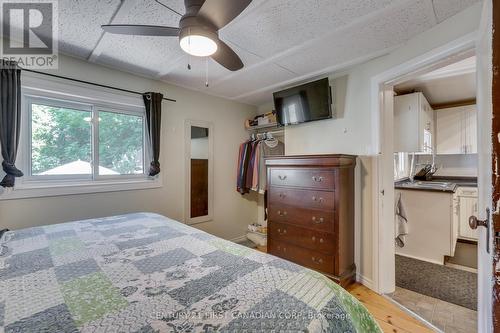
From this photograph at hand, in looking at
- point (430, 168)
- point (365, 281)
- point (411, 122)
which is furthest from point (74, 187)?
point (430, 168)

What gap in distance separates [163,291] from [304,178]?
1770 mm

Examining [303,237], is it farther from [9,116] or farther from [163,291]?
[9,116]

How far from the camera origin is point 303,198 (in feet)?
7.57

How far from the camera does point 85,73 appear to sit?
7.21ft

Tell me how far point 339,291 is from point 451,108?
172 inches

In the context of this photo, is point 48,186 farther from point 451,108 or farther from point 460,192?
point 451,108

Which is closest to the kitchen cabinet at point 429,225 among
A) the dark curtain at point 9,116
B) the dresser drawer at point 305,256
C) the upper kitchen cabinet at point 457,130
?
the upper kitchen cabinet at point 457,130

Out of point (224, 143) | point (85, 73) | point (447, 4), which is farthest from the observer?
point (224, 143)

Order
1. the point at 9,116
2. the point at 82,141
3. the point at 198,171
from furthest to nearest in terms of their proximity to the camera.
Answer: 1. the point at 198,171
2. the point at 82,141
3. the point at 9,116

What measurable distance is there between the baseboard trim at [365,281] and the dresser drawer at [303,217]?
0.68 meters

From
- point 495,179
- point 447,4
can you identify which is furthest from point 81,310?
point 447,4

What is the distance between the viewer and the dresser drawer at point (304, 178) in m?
2.12

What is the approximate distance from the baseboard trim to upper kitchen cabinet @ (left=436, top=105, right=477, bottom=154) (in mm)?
2872

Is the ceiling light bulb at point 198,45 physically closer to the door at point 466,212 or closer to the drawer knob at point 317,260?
the drawer knob at point 317,260
